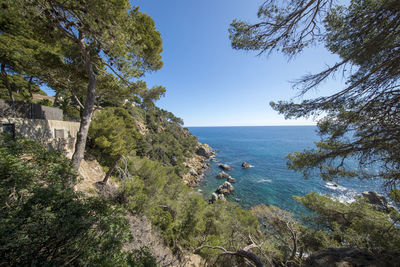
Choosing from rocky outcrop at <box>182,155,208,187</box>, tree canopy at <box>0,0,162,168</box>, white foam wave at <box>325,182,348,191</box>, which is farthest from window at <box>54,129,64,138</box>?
white foam wave at <box>325,182,348,191</box>

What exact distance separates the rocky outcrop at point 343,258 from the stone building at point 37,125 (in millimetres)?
8356

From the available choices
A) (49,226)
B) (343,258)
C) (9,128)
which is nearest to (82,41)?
(9,128)

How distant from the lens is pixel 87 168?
6.65m

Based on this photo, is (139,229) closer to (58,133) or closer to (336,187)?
(58,133)

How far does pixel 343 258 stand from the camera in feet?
8.36

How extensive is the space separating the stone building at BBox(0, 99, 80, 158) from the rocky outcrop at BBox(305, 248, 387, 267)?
8.36 m

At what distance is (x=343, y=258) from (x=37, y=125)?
A: 33.8 feet

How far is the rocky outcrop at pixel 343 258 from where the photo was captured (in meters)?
2.38

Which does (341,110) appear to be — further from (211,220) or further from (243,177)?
(243,177)

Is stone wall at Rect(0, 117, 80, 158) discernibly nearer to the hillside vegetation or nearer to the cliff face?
the cliff face

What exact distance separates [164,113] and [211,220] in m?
40.1

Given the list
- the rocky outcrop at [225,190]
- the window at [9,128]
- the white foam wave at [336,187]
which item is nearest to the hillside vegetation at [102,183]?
the window at [9,128]

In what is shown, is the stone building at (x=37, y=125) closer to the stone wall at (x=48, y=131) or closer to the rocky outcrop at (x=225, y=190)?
the stone wall at (x=48, y=131)

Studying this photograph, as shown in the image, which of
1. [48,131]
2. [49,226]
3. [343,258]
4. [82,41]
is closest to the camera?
[49,226]
